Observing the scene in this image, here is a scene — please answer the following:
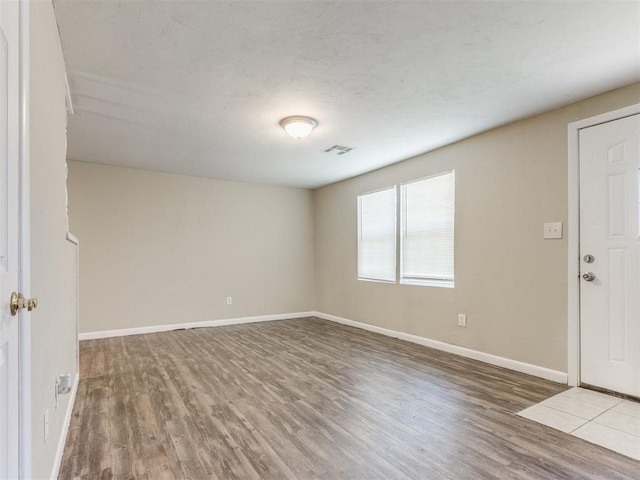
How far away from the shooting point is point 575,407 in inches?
99.6

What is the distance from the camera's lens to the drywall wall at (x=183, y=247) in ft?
15.8

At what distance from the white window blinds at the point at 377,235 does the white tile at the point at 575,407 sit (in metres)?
2.45

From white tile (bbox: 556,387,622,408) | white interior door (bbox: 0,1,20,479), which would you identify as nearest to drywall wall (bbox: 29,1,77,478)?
white interior door (bbox: 0,1,20,479)

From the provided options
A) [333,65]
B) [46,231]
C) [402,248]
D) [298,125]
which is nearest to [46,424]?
[46,231]

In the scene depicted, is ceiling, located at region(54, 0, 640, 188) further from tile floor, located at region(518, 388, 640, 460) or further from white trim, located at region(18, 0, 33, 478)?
tile floor, located at region(518, 388, 640, 460)

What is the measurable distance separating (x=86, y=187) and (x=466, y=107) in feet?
15.6

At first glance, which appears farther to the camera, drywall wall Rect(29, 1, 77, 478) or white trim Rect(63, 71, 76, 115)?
white trim Rect(63, 71, 76, 115)

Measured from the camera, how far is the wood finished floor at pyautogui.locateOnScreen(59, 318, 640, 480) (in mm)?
1847

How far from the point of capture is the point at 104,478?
177 centimetres

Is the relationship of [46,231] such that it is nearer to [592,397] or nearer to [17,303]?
[17,303]

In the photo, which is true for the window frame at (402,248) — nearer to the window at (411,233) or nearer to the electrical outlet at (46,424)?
the window at (411,233)

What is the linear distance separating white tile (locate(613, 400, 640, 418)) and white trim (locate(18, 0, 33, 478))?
3359 millimetres

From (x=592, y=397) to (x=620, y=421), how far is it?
1.30 feet

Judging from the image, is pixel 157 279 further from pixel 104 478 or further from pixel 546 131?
pixel 546 131
